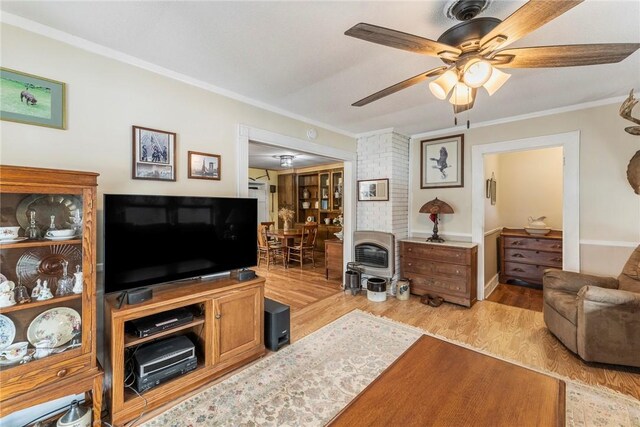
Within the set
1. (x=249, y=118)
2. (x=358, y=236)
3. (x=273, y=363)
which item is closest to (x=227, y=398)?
(x=273, y=363)

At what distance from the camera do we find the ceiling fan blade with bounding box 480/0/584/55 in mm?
1001

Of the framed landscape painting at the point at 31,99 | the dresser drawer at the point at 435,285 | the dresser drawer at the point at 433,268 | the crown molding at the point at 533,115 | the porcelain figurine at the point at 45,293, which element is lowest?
the dresser drawer at the point at 435,285

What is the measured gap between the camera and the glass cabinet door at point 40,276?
1.41 metres

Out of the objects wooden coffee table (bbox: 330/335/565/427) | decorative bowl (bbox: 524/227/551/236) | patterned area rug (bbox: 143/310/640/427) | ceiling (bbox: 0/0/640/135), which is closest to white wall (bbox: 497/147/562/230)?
decorative bowl (bbox: 524/227/551/236)

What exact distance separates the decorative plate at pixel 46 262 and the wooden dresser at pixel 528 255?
540 centimetres

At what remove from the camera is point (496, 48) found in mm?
1325

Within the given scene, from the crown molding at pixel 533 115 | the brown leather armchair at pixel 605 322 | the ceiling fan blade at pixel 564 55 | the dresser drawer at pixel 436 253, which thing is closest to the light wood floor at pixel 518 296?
the dresser drawer at pixel 436 253

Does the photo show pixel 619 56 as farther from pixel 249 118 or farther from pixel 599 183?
pixel 249 118

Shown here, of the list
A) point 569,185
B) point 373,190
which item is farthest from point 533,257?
point 373,190

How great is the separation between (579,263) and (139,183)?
15.1ft

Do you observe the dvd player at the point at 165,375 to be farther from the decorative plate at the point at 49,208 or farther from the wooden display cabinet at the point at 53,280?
the decorative plate at the point at 49,208

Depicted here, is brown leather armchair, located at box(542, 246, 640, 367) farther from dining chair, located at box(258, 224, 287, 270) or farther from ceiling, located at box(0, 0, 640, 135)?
dining chair, located at box(258, 224, 287, 270)

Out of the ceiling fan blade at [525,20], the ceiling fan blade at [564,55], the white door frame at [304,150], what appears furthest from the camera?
the white door frame at [304,150]

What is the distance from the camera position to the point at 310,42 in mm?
1841
